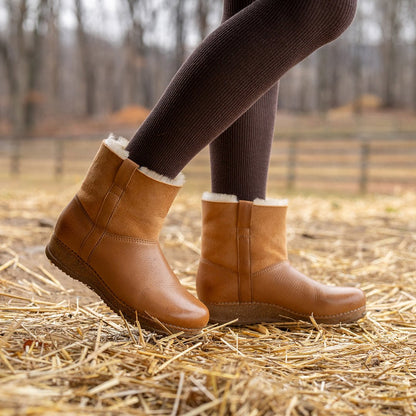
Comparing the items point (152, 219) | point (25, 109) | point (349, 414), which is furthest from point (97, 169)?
point (25, 109)

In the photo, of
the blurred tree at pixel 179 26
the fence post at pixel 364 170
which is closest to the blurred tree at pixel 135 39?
the blurred tree at pixel 179 26

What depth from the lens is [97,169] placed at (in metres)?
0.85

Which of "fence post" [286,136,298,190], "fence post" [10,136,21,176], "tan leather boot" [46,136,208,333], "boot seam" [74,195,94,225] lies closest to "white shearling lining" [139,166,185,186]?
"tan leather boot" [46,136,208,333]

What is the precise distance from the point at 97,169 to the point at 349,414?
0.55 metres

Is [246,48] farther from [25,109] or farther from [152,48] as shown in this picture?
[152,48]

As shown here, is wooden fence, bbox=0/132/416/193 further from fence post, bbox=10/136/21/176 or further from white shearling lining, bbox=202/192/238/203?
white shearling lining, bbox=202/192/238/203

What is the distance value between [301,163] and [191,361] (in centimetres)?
696

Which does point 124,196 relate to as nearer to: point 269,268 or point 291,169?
point 269,268

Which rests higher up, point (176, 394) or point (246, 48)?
point (246, 48)

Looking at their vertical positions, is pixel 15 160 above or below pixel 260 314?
above

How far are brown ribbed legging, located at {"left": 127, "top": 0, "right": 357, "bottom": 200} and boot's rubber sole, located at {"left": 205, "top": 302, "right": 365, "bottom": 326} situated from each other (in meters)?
0.31

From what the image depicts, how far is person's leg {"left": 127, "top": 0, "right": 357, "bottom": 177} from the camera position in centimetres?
76

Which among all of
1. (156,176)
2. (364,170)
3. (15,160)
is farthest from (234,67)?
(15,160)

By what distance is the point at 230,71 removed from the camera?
2.49 ft
